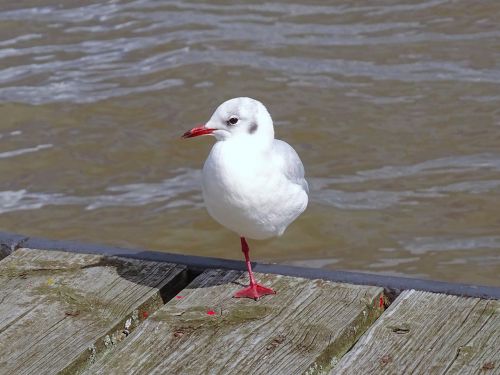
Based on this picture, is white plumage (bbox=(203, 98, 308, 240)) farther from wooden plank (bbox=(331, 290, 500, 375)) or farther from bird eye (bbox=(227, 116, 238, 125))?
wooden plank (bbox=(331, 290, 500, 375))

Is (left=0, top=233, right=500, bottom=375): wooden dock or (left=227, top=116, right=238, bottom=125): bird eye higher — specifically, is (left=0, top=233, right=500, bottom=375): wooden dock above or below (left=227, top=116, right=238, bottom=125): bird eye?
below

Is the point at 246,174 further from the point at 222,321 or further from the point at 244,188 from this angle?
the point at 222,321

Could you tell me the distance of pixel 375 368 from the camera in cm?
354

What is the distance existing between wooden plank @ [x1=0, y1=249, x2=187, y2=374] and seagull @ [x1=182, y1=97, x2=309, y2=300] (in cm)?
39

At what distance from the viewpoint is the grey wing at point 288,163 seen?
421 centimetres

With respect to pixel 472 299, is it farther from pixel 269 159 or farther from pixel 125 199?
pixel 125 199

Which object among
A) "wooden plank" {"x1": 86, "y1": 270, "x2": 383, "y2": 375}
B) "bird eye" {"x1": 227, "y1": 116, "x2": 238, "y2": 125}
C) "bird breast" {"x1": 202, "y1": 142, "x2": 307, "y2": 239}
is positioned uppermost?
"bird eye" {"x1": 227, "y1": 116, "x2": 238, "y2": 125}

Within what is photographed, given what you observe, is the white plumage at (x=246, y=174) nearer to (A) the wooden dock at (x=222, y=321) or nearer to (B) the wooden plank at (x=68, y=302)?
(A) the wooden dock at (x=222, y=321)

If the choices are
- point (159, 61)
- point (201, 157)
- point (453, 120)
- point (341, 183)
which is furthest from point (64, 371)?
point (159, 61)

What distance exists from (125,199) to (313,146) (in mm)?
1494

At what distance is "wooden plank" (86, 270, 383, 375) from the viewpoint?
11.9 feet

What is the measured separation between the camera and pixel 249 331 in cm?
383

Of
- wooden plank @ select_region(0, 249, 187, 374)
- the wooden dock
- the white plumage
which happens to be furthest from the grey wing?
wooden plank @ select_region(0, 249, 187, 374)

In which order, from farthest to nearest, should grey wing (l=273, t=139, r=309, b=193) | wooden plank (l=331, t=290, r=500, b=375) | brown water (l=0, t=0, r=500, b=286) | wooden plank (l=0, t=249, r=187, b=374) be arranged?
brown water (l=0, t=0, r=500, b=286)
grey wing (l=273, t=139, r=309, b=193)
wooden plank (l=0, t=249, r=187, b=374)
wooden plank (l=331, t=290, r=500, b=375)
